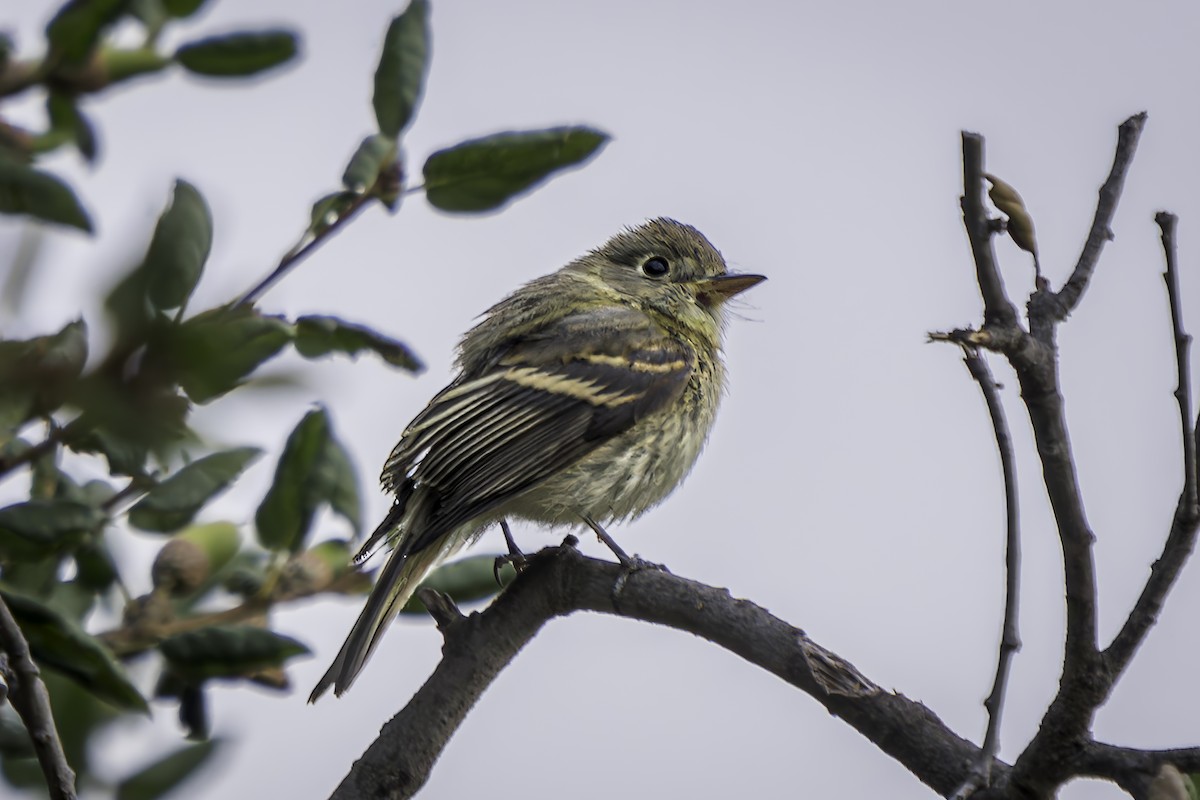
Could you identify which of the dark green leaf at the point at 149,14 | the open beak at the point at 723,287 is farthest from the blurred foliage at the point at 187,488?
the open beak at the point at 723,287

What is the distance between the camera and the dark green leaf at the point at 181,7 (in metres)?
2.62

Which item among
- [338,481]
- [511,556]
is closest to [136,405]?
[338,481]

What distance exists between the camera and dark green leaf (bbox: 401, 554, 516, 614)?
11.6 feet

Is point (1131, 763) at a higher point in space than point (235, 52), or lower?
lower

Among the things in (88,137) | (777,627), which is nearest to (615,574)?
(777,627)

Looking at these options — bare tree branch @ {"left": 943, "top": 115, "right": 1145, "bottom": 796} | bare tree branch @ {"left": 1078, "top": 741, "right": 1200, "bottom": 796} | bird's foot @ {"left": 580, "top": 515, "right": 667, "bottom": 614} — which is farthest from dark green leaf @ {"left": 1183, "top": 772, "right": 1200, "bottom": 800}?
bird's foot @ {"left": 580, "top": 515, "right": 667, "bottom": 614}

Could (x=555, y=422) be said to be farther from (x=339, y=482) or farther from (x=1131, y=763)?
(x=1131, y=763)

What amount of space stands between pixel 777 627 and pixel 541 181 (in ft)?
3.54

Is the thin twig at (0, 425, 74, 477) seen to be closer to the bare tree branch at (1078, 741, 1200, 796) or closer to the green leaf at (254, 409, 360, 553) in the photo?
the green leaf at (254, 409, 360, 553)

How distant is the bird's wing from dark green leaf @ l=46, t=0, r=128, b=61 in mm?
2118

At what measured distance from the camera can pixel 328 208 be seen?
282 cm

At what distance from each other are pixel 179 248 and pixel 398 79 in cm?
127

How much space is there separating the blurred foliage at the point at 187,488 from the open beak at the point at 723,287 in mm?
2568

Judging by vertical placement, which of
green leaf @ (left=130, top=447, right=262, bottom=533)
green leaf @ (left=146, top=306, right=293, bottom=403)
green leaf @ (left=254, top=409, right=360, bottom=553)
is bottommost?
green leaf @ (left=146, top=306, right=293, bottom=403)
